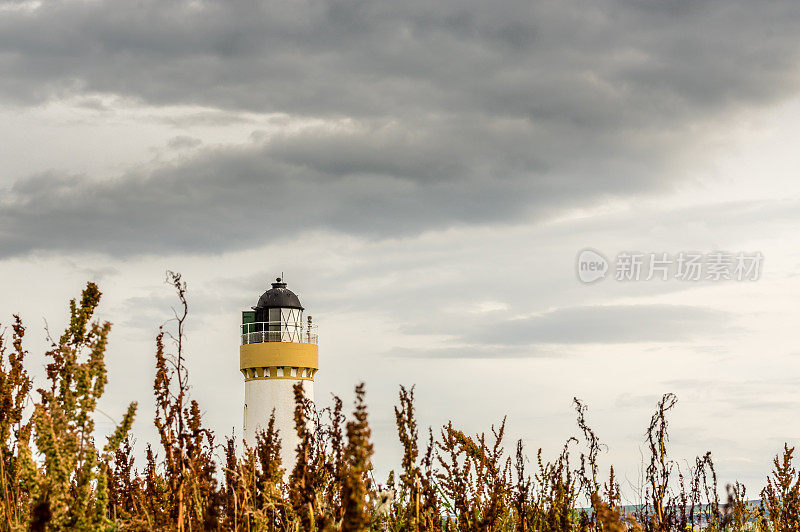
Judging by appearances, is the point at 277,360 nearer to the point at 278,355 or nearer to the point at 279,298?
the point at 278,355

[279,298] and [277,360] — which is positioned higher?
[279,298]

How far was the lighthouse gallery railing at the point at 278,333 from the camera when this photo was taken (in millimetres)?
29144

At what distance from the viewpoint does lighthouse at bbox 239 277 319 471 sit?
92.9 ft

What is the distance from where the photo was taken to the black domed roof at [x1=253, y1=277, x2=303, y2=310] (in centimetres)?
2983

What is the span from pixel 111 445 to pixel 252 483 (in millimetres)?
1774

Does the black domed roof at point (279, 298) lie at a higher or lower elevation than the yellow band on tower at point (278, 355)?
higher

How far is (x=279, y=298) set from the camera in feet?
98.0

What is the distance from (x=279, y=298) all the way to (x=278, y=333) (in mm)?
1296

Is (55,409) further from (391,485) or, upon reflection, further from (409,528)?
(391,485)

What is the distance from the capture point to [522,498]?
556 centimetres

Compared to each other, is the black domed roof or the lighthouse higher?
the black domed roof

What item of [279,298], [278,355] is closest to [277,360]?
[278,355]

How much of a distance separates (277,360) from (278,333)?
3.53 feet

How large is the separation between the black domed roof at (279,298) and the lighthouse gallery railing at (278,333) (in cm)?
65
